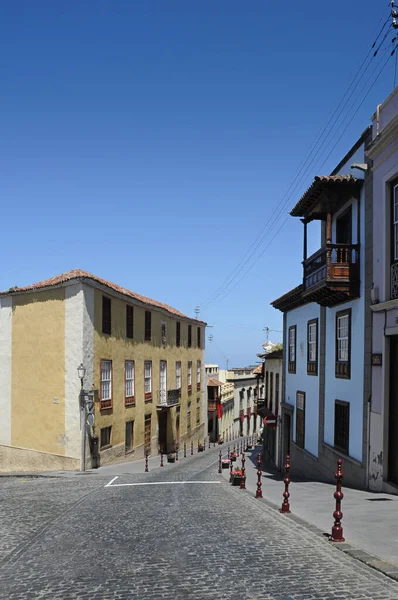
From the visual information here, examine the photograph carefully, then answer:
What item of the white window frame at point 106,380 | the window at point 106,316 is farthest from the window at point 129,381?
the window at point 106,316

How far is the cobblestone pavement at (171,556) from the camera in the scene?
246 inches

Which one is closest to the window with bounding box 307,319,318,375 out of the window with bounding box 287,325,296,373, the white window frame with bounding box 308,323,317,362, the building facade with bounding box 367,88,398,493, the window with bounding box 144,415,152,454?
the white window frame with bounding box 308,323,317,362

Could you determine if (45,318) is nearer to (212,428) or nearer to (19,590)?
(19,590)

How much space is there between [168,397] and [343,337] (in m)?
20.5

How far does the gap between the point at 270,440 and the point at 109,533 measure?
79.9ft

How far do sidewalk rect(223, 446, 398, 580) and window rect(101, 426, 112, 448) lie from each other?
38.8 feet

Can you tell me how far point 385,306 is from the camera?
12844 millimetres

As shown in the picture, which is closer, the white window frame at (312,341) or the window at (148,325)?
the white window frame at (312,341)

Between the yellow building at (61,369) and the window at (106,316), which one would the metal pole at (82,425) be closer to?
the yellow building at (61,369)

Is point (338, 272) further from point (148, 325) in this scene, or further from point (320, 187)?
point (148, 325)

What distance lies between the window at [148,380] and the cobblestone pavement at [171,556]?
741 inches

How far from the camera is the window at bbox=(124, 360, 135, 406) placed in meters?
28.9

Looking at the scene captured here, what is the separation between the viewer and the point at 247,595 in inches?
236

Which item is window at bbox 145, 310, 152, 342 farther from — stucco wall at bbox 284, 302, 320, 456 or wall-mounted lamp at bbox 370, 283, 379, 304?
wall-mounted lamp at bbox 370, 283, 379, 304
